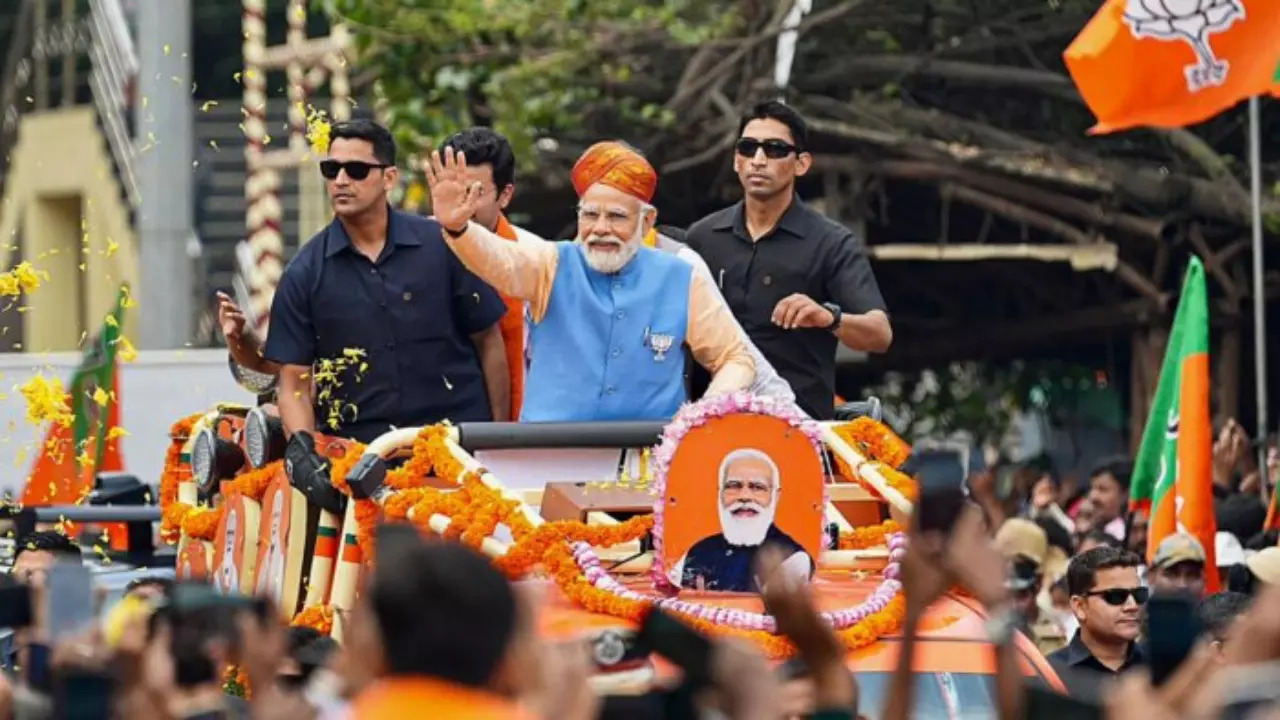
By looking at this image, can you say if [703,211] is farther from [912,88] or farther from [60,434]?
[60,434]

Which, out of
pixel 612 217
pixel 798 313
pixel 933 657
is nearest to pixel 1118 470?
pixel 798 313

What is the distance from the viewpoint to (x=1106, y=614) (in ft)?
29.5

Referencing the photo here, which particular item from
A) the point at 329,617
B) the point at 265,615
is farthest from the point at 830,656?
the point at 329,617

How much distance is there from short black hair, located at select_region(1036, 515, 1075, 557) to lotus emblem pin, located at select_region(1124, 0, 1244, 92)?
7.23ft

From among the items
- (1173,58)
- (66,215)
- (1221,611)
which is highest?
(1173,58)

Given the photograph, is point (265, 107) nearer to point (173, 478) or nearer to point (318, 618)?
point (173, 478)

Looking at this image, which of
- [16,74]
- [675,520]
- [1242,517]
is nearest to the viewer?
[675,520]

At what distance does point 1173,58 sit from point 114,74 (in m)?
12.6

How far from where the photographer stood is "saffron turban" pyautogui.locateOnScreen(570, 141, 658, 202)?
348 inches

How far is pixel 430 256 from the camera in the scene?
385 inches

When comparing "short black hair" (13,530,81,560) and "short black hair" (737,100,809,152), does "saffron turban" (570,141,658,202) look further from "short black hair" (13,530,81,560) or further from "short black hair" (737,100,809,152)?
"short black hair" (13,530,81,560)

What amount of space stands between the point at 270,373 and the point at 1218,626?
3.57 meters

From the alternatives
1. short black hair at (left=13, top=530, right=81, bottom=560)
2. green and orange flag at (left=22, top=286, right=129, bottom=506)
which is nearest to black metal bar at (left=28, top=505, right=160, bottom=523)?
green and orange flag at (left=22, top=286, right=129, bottom=506)

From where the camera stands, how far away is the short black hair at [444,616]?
409 centimetres
